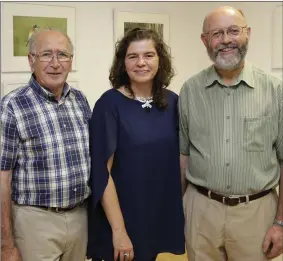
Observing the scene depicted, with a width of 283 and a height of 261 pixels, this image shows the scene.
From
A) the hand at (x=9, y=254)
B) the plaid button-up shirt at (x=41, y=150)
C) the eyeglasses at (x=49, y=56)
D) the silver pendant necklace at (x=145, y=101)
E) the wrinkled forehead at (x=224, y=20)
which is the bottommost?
the hand at (x=9, y=254)

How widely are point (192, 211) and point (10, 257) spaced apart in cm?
85

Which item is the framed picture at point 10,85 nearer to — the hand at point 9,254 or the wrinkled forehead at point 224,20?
the hand at point 9,254

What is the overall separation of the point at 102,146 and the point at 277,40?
2.14 metres

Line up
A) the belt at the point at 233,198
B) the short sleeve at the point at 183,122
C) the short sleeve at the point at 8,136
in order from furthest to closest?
the short sleeve at the point at 183,122, the belt at the point at 233,198, the short sleeve at the point at 8,136

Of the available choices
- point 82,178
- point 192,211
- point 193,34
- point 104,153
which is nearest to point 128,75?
point 104,153

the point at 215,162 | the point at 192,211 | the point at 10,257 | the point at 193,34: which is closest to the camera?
the point at 10,257

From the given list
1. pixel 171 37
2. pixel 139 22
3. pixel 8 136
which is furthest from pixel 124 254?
pixel 171 37

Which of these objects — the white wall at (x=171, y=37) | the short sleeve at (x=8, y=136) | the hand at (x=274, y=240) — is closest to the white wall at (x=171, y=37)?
the white wall at (x=171, y=37)

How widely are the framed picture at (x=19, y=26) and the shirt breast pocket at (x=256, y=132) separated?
1763mm

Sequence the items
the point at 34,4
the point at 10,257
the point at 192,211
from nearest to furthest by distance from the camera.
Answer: the point at 10,257, the point at 192,211, the point at 34,4

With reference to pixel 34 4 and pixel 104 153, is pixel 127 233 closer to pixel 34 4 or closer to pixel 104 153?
pixel 104 153

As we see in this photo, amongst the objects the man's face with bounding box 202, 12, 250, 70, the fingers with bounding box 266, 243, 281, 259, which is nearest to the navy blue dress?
the man's face with bounding box 202, 12, 250, 70

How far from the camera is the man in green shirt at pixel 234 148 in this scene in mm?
1836

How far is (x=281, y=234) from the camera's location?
1.90 m
